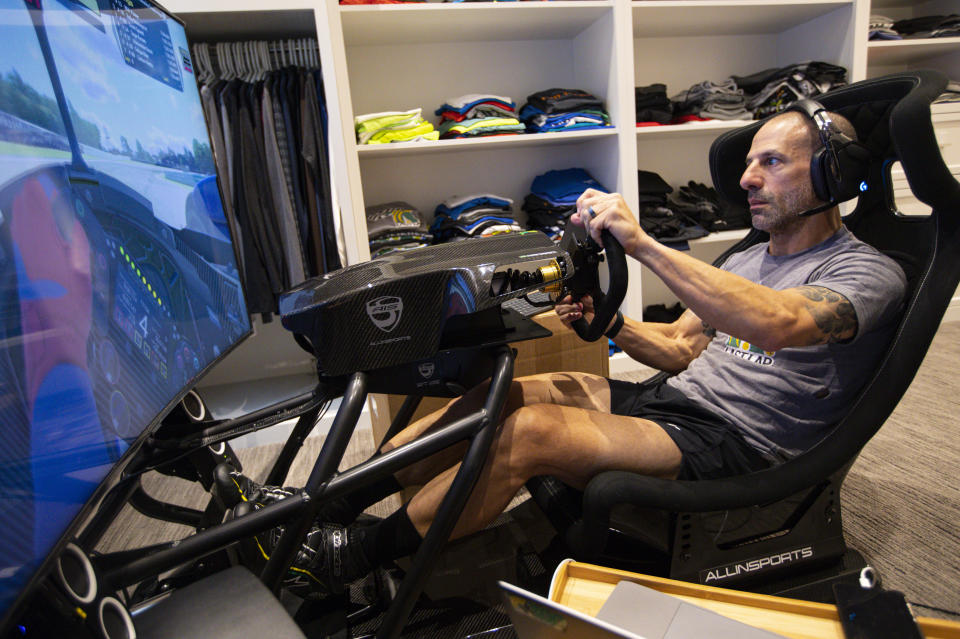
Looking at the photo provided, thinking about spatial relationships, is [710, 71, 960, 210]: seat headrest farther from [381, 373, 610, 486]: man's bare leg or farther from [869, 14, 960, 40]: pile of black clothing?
[869, 14, 960, 40]: pile of black clothing

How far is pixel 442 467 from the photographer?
1.32 metres

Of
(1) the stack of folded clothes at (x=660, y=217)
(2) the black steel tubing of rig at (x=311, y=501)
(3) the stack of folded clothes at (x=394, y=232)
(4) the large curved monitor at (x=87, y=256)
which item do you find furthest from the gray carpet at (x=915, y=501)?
(3) the stack of folded clothes at (x=394, y=232)

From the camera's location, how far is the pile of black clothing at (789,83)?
8.64 feet

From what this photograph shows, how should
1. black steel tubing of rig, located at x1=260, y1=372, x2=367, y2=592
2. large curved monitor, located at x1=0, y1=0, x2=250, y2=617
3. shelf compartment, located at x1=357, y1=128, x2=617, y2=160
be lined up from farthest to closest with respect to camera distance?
shelf compartment, located at x1=357, y1=128, x2=617, y2=160 → black steel tubing of rig, located at x1=260, y1=372, x2=367, y2=592 → large curved monitor, located at x1=0, y1=0, x2=250, y2=617

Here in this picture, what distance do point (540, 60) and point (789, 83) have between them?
4.01ft

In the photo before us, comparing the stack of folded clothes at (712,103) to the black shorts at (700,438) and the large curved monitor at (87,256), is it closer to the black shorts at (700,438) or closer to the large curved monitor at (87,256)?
the black shorts at (700,438)

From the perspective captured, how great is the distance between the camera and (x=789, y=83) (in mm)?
2668

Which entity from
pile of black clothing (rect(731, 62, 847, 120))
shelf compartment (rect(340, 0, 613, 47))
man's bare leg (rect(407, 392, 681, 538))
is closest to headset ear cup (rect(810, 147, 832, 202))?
man's bare leg (rect(407, 392, 681, 538))

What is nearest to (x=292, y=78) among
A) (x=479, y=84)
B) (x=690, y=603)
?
(x=479, y=84)

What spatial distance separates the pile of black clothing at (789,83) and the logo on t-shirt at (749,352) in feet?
6.09

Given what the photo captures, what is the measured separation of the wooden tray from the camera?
0.74 metres

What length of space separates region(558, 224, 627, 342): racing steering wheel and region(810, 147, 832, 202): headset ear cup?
0.46m

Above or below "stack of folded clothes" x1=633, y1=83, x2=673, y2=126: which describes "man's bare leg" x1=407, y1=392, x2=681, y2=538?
below

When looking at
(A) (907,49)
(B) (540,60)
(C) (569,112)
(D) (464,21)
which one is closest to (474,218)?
(C) (569,112)
